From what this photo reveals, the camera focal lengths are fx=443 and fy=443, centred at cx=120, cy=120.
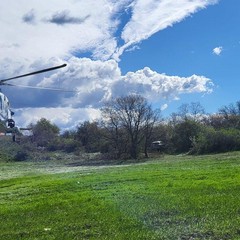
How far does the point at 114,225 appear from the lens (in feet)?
43.0

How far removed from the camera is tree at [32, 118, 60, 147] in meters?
150

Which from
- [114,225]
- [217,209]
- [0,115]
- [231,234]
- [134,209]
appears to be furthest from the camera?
[0,115]

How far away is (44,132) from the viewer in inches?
6299

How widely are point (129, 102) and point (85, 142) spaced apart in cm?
3645

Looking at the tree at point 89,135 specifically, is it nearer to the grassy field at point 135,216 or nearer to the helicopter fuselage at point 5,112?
the helicopter fuselage at point 5,112

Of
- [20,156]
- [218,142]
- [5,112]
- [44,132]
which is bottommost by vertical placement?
[218,142]

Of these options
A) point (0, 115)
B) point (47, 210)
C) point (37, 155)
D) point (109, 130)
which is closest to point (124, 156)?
point (109, 130)

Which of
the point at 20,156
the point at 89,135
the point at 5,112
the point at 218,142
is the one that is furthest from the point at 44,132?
the point at 5,112

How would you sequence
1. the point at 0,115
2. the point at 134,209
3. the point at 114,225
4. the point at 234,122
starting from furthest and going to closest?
1. the point at 234,122
2. the point at 0,115
3. the point at 134,209
4. the point at 114,225

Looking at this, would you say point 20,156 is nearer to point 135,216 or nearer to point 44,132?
point 44,132

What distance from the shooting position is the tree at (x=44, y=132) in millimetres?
150087

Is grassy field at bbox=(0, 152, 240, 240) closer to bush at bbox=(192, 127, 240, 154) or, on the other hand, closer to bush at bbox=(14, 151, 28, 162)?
bush at bbox=(192, 127, 240, 154)

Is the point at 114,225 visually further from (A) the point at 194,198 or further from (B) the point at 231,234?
(A) the point at 194,198

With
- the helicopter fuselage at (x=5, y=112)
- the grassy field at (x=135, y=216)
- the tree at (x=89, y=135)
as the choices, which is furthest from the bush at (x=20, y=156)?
the grassy field at (x=135, y=216)
